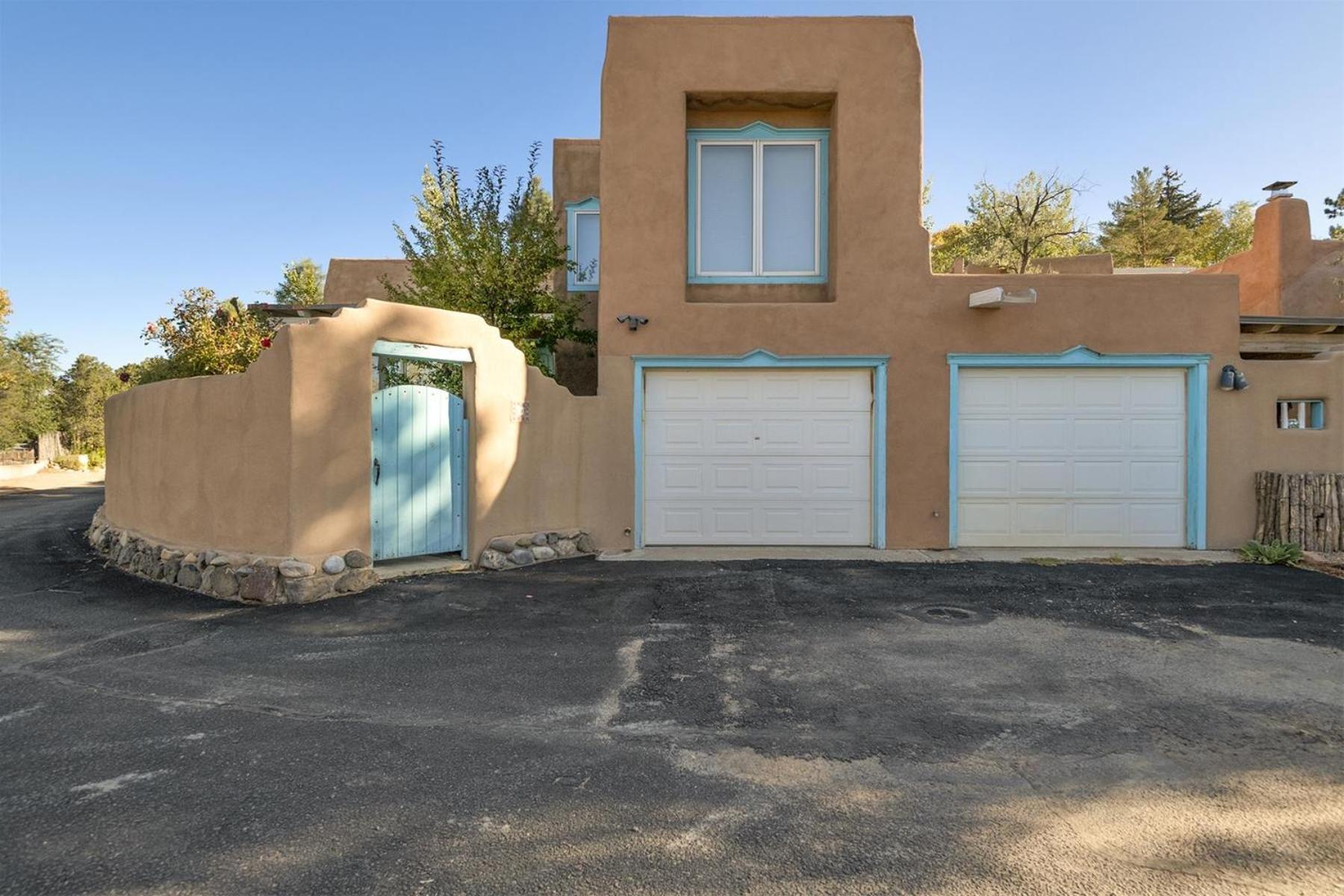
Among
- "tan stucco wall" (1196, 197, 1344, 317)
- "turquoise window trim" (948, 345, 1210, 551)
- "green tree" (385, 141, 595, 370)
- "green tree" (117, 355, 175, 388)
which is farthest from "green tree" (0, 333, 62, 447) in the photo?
"tan stucco wall" (1196, 197, 1344, 317)

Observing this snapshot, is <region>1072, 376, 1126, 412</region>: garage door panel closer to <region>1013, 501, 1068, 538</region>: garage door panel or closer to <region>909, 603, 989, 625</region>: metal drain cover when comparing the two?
<region>1013, 501, 1068, 538</region>: garage door panel

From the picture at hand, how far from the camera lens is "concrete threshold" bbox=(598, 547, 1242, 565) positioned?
28.2ft

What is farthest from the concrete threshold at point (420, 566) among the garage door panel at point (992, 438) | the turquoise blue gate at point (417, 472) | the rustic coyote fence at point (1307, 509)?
the rustic coyote fence at point (1307, 509)

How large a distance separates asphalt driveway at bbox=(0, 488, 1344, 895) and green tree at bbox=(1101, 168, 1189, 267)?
103 ft

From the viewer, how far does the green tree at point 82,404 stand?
30.6 m

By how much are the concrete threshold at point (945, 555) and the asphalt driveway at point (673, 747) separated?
1968 mm

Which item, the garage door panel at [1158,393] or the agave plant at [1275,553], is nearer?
the agave plant at [1275,553]

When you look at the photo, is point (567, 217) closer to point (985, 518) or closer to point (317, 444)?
point (317, 444)

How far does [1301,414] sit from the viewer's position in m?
9.44

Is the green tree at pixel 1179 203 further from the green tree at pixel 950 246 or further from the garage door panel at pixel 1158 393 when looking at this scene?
the garage door panel at pixel 1158 393

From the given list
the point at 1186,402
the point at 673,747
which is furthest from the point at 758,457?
the point at 673,747

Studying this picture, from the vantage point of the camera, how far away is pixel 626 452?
368 inches

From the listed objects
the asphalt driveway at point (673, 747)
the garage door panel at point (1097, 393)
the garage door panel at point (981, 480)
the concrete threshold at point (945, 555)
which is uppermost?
the garage door panel at point (1097, 393)

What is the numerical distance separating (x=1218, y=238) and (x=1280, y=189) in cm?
2175
